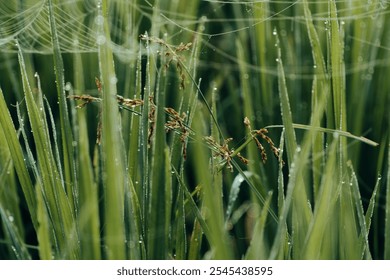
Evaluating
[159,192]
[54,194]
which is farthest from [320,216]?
[54,194]

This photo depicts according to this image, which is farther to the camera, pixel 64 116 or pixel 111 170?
pixel 64 116

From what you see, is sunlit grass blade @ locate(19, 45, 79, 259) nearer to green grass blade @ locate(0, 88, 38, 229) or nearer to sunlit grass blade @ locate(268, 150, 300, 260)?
green grass blade @ locate(0, 88, 38, 229)

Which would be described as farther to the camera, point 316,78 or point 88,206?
point 316,78

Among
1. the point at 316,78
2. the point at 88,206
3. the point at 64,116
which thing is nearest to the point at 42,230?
the point at 88,206

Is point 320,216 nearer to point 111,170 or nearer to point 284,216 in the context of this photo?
point 284,216

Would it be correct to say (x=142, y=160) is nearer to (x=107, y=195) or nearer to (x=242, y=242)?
(x=107, y=195)

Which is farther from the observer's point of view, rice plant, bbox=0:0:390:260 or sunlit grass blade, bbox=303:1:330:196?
sunlit grass blade, bbox=303:1:330:196

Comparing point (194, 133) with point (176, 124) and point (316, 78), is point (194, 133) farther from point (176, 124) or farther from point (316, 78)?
point (316, 78)

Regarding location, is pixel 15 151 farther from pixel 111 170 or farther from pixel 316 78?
pixel 316 78

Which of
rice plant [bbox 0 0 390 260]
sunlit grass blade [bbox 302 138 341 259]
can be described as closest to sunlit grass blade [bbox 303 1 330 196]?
rice plant [bbox 0 0 390 260]
